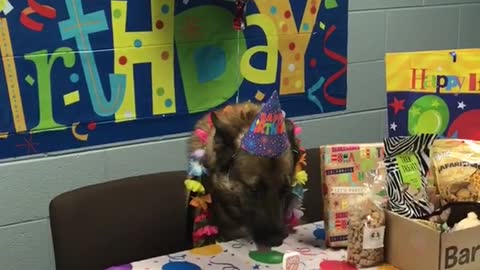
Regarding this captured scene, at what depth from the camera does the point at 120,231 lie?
1.76 metres

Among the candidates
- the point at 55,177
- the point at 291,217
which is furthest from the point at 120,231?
the point at 55,177

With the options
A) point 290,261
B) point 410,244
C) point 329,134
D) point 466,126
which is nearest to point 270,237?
point 290,261

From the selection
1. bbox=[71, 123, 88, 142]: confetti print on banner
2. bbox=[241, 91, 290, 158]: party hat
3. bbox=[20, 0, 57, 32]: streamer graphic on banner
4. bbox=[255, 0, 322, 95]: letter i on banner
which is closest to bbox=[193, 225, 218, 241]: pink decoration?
bbox=[241, 91, 290, 158]: party hat

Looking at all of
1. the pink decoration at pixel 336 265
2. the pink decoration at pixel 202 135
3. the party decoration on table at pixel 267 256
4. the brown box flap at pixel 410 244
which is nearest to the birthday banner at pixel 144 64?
the pink decoration at pixel 202 135

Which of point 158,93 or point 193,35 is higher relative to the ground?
point 193,35

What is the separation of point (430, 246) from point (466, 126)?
0.32 meters

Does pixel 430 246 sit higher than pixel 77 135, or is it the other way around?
pixel 77 135

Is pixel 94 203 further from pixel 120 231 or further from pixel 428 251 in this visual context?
pixel 428 251

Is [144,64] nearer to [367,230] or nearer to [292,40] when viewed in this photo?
[292,40]

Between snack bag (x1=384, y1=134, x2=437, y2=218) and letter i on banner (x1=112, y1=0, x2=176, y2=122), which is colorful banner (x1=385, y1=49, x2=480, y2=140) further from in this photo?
letter i on banner (x1=112, y1=0, x2=176, y2=122)

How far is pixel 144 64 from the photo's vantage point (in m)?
2.34

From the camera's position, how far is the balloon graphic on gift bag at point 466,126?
5.01 ft

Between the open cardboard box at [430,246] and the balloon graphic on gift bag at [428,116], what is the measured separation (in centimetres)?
21

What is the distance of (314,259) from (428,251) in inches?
11.7
